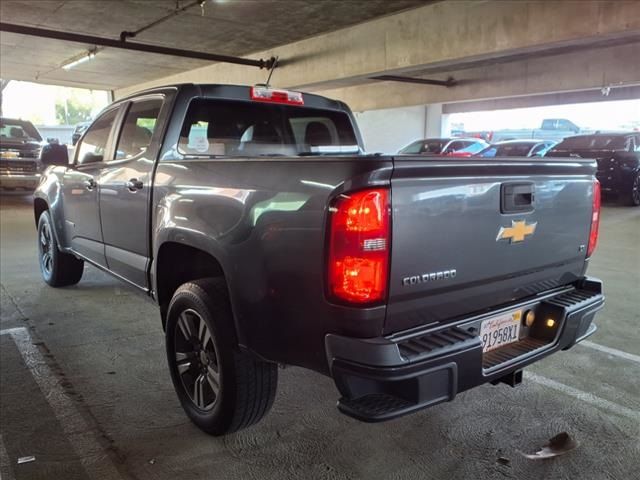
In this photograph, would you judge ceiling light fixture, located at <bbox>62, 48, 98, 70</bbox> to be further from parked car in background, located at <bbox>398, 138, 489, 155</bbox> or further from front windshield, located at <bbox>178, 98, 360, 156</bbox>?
front windshield, located at <bbox>178, 98, 360, 156</bbox>

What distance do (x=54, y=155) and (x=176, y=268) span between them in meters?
2.41

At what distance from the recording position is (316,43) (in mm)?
13727

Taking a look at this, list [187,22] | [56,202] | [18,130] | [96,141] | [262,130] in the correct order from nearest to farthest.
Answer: [262,130] < [96,141] < [56,202] < [187,22] < [18,130]

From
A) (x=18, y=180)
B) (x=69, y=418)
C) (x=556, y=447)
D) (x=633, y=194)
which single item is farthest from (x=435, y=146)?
(x=69, y=418)

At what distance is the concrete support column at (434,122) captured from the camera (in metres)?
28.4

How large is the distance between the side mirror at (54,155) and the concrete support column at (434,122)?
83.7ft

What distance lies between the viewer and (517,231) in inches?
95.0

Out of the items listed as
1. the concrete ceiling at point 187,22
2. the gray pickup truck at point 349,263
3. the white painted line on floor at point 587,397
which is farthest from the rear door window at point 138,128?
the concrete ceiling at point 187,22

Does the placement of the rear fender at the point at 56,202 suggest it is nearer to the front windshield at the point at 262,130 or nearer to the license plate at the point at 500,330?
the front windshield at the point at 262,130

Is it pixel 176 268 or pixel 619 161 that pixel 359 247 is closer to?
pixel 176 268

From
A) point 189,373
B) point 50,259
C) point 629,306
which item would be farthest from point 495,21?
point 189,373

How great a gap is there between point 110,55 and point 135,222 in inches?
622

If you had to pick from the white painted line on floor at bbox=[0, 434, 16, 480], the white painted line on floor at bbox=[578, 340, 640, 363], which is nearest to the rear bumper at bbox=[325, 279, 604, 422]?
the white painted line on floor at bbox=[0, 434, 16, 480]

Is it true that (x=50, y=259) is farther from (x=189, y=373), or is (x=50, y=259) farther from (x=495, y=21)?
(x=495, y=21)
